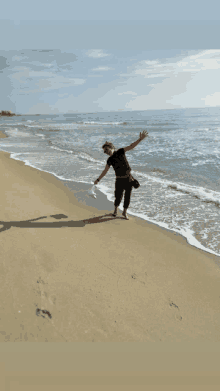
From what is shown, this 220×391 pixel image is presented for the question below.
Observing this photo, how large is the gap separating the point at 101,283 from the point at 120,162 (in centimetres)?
258

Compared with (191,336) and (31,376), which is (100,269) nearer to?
(191,336)

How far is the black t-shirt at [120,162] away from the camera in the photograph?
4370mm

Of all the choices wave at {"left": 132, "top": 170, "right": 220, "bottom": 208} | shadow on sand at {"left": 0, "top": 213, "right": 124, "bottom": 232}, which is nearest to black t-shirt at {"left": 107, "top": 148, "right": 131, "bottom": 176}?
shadow on sand at {"left": 0, "top": 213, "right": 124, "bottom": 232}

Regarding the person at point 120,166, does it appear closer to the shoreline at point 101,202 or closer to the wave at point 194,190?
the shoreline at point 101,202

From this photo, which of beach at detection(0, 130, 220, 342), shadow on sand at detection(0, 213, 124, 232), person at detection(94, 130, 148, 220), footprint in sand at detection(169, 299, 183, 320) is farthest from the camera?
person at detection(94, 130, 148, 220)

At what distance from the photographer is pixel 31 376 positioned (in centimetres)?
140

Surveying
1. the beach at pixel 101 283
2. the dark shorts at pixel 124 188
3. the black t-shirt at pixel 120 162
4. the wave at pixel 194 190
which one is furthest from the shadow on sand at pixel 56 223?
the wave at pixel 194 190

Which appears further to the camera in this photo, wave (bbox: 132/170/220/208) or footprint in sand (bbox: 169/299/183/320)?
wave (bbox: 132/170/220/208)

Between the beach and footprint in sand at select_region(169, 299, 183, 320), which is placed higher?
the beach

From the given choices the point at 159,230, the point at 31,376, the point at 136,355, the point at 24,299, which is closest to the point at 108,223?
the point at 159,230

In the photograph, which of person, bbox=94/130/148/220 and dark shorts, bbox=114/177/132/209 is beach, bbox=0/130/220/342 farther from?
person, bbox=94/130/148/220

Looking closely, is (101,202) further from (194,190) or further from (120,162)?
(194,190)

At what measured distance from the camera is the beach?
1.95 m

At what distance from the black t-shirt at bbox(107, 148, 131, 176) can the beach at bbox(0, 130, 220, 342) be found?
1.12 m
